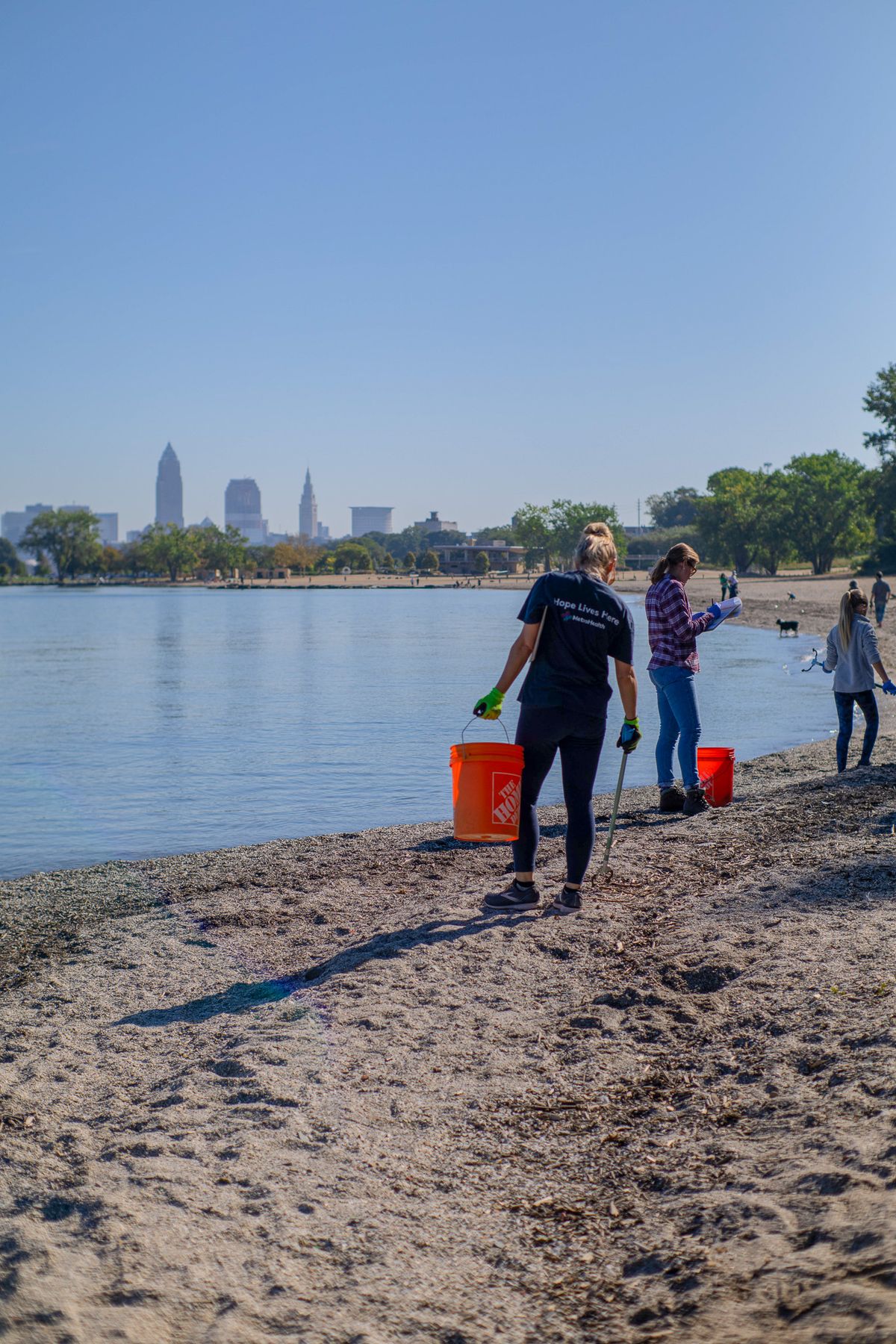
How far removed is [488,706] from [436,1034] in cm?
185

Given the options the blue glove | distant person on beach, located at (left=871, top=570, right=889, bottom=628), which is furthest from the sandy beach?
distant person on beach, located at (left=871, top=570, right=889, bottom=628)

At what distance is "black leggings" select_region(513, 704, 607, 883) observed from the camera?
605 centimetres

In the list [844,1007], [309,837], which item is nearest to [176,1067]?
[844,1007]

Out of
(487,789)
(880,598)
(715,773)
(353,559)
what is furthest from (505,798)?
(353,559)

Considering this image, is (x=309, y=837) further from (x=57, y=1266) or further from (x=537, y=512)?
(x=537, y=512)

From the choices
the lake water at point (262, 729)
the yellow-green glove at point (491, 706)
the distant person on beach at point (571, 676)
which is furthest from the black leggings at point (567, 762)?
the lake water at point (262, 729)

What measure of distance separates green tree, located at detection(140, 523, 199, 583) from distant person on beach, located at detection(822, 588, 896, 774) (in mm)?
176688

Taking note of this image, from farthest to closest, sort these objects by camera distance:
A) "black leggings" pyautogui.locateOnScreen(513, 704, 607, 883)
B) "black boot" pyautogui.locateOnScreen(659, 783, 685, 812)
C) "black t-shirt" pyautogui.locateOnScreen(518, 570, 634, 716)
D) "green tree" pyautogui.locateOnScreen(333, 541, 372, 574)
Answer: "green tree" pyautogui.locateOnScreen(333, 541, 372, 574)
"black boot" pyautogui.locateOnScreen(659, 783, 685, 812)
"black leggings" pyautogui.locateOnScreen(513, 704, 607, 883)
"black t-shirt" pyautogui.locateOnScreen(518, 570, 634, 716)

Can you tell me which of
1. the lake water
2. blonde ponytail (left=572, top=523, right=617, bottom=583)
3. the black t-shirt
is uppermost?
blonde ponytail (left=572, top=523, right=617, bottom=583)

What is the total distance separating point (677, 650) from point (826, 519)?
10975cm

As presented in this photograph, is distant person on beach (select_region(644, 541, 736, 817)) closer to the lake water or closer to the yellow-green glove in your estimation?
the yellow-green glove

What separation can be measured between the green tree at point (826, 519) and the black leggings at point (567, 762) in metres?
111

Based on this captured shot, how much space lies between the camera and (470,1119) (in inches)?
163

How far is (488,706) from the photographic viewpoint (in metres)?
6.09
